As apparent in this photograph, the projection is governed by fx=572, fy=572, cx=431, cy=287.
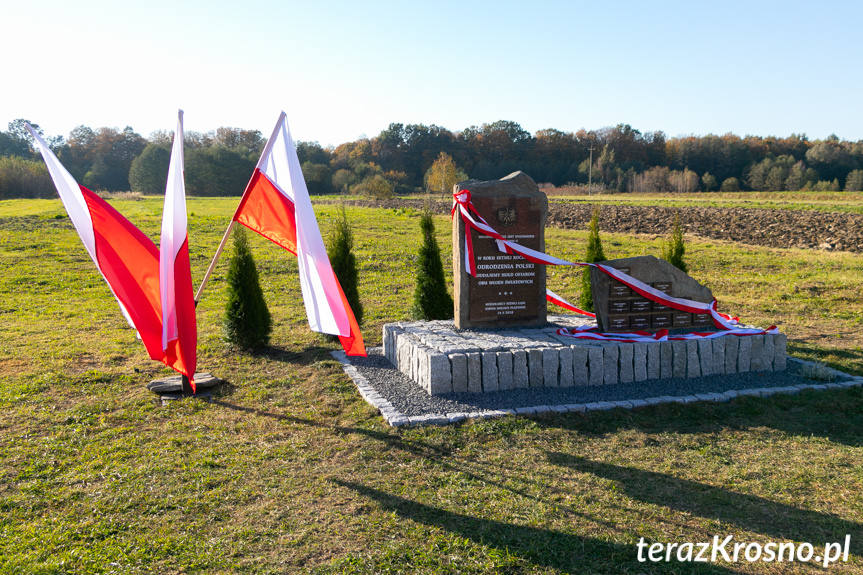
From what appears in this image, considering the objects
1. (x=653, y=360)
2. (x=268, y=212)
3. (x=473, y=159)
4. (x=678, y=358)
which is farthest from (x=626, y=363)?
(x=473, y=159)

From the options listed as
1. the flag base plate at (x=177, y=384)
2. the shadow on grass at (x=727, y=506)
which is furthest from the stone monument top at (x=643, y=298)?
the flag base plate at (x=177, y=384)

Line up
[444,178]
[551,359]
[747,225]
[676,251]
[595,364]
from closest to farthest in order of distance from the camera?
[551,359]
[595,364]
[676,251]
[747,225]
[444,178]

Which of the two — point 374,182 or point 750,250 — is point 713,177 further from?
point 750,250

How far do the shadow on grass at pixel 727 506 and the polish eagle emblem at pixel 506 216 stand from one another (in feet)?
12.8

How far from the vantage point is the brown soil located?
20.4 meters

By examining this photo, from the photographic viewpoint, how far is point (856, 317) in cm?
1023

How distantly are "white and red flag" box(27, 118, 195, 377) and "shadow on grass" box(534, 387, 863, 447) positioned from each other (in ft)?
12.4

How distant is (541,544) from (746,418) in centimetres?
345

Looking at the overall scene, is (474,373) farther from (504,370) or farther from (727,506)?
(727,506)

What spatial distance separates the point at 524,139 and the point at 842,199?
46.9m

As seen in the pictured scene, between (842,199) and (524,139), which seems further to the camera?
(524,139)

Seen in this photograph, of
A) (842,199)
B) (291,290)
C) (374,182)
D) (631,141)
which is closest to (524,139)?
(631,141)

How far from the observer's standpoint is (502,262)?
794 centimetres

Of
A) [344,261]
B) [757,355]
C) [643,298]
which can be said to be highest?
[344,261]
